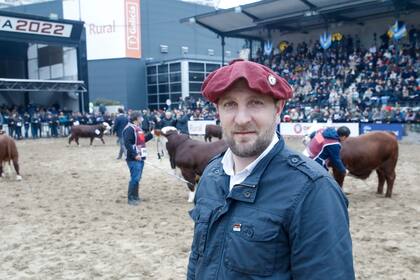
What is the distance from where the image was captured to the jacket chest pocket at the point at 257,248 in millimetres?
1501

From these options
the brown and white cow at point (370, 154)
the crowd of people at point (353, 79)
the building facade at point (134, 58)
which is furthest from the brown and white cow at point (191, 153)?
the building facade at point (134, 58)

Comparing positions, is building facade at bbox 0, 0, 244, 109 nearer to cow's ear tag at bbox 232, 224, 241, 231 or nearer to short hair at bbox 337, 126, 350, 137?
short hair at bbox 337, 126, 350, 137

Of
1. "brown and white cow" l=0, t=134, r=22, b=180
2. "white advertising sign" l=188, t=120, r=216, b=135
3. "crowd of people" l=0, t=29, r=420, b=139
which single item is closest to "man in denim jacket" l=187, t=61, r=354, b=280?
"brown and white cow" l=0, t=134, r=22, b=180

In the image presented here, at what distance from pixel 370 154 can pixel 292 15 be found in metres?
20.4

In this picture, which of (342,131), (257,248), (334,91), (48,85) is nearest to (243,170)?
(257,248)

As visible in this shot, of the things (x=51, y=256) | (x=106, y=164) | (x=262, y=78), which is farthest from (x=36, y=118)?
(x=262, y=78)

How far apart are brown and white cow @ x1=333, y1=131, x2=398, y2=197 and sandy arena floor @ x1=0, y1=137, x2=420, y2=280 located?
567 millimetres

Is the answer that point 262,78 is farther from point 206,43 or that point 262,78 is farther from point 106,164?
point 206,43

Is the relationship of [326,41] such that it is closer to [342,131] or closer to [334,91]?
[334,91]

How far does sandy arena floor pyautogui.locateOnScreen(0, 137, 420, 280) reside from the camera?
193 inches

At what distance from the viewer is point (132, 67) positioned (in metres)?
41.7

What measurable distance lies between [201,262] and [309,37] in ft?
Result: 107

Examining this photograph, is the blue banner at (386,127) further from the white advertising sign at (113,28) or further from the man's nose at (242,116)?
the white advertising sign at (113,28)

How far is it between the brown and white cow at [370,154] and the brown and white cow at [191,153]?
7.88 ft
